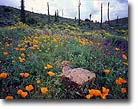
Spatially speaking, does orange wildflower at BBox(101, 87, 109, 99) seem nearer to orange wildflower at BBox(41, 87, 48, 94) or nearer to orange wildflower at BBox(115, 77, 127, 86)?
orange wildflower at BBox(115, 77, 127, 86)

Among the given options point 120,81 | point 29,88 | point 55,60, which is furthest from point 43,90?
point 120,81

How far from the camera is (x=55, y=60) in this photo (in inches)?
103

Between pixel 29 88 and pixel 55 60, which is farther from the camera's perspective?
pixel 55 60

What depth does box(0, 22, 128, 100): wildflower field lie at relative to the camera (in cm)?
245

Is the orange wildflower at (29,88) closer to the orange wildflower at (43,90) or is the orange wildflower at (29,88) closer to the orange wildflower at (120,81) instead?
the orange wildflower at (43,90)

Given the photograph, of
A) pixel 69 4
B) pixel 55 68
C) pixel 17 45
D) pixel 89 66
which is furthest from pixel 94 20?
pixel 17 45

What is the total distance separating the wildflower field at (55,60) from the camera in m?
2.45

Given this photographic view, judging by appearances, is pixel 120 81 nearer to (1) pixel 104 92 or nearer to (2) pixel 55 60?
(1) pixel 104 92

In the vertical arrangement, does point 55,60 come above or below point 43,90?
above

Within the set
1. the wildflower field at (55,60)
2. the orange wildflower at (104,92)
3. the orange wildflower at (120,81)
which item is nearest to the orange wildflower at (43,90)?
the wildflower field at (55,60)

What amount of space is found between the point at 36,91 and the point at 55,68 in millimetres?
303

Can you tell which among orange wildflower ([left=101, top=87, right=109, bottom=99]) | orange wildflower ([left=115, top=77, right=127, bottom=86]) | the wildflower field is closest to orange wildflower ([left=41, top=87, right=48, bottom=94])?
the wildflower field

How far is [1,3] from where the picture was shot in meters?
2.65

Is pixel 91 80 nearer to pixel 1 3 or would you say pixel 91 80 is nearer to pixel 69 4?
pixel 69 4
